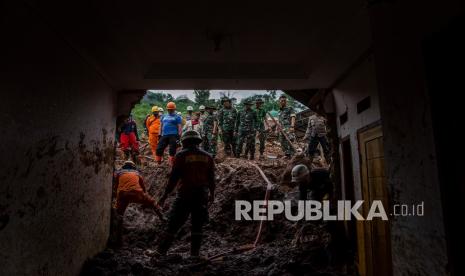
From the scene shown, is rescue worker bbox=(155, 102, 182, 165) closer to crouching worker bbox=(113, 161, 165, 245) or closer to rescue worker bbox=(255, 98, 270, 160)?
rescue worker bbox=(255, 98, 270, 160)

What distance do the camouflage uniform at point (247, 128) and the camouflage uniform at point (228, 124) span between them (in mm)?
193

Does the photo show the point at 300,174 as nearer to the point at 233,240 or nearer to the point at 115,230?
the point at 233,240

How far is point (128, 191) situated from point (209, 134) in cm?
466

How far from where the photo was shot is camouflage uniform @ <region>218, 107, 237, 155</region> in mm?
10875

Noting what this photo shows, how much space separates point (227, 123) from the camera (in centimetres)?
1086

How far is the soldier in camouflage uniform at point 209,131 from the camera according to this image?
10953 mm

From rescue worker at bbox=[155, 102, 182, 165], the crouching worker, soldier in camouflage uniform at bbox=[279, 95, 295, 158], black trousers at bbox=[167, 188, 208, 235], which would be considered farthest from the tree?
black trousers at bbox=[167, 188, 208, 235]

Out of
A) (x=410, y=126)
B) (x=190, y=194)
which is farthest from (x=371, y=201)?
(x=190, y=194)

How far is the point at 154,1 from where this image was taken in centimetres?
343

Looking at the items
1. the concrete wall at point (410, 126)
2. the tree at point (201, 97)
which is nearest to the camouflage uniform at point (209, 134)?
the concrete wall at point (410, 126)

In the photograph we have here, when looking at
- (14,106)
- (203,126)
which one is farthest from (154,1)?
(203,126)

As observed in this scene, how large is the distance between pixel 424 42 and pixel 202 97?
1831cm

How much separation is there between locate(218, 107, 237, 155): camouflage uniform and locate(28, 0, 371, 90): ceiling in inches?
185

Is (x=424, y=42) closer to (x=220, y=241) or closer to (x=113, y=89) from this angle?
(x=113, y=89)
